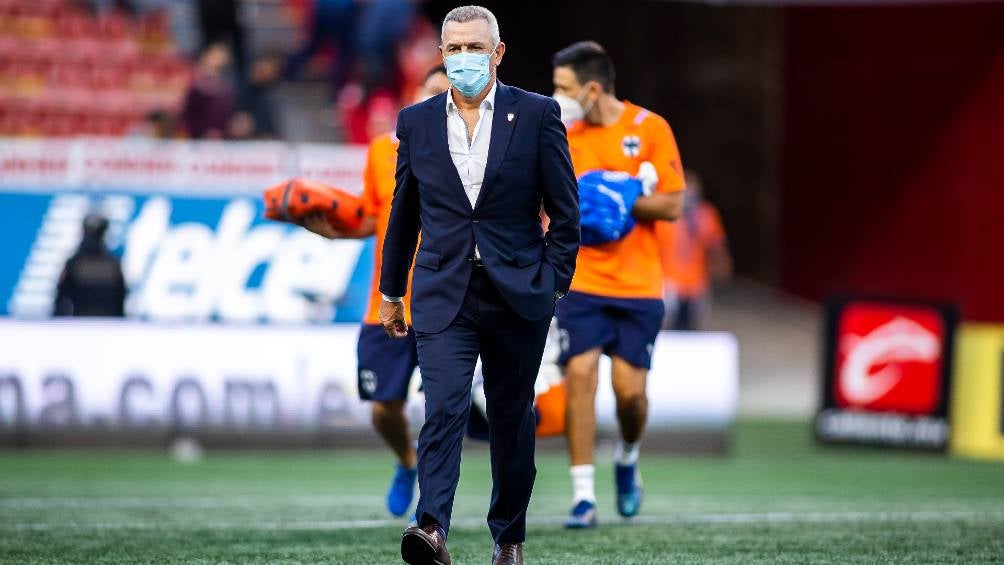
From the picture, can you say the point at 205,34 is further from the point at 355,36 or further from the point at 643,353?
the point at 643,353

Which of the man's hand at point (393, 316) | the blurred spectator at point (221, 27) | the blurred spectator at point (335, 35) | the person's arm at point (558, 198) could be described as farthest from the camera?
the blurred spectator at point (335, 35)

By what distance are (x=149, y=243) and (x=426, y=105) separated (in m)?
9.73

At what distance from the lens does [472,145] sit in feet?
18.4

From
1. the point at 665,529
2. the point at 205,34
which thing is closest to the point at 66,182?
the point at 205,34

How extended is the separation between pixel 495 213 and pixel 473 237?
0.11 meters

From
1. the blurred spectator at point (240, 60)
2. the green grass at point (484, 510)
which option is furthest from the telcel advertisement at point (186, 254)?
the blurred spectator at point (240, 60)

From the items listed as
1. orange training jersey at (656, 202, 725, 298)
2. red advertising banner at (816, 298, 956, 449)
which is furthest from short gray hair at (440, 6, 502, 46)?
orange training jersey at (656, 202, 725, 298)

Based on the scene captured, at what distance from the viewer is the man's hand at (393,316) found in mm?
5758

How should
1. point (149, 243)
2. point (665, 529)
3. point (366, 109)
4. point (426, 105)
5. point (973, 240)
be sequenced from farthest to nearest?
point (973, 240)
point (366, 109)
point (149, 243)
point (665, 529)
point (426, 105)

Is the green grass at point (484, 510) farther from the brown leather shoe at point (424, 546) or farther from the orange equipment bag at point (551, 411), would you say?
the brown leather shoe at point (424, 546)

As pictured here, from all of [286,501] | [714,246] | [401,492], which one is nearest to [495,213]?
[401,492]

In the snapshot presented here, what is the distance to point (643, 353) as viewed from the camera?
7.91 metres

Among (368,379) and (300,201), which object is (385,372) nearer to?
(368,379)

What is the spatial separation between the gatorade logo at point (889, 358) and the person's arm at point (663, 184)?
265 inches
